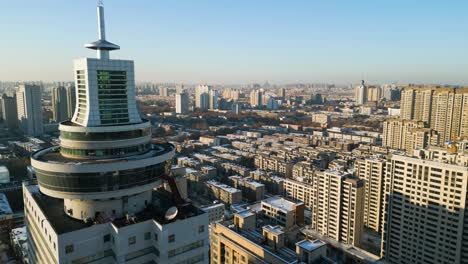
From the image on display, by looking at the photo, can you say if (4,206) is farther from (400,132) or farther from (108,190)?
(400,132)

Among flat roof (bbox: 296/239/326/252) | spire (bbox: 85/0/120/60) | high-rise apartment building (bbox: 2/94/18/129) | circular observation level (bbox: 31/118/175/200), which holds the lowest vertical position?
flat roof (bbox: 296/239/326/252)

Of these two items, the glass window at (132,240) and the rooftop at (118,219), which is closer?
the glass window at (132,240)

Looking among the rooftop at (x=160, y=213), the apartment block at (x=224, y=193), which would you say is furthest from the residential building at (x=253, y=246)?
the apartment block at (x=224, y=193)

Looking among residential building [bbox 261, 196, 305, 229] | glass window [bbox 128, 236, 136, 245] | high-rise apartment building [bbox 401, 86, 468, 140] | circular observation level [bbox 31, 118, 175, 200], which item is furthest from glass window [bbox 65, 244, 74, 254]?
high-rise apartment building [bbox 401, 86, 468, 140]

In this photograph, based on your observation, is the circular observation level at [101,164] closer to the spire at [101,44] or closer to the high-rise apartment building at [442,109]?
the spire at [101,44]

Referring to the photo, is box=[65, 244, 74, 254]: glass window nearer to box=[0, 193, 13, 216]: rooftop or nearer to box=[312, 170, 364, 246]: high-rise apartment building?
box=[312, 170, 364, 246]: high-rise apartment building

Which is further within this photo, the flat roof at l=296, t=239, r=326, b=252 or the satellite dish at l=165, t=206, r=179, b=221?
the flat roof at l=296, t=239, r=326, b=252
